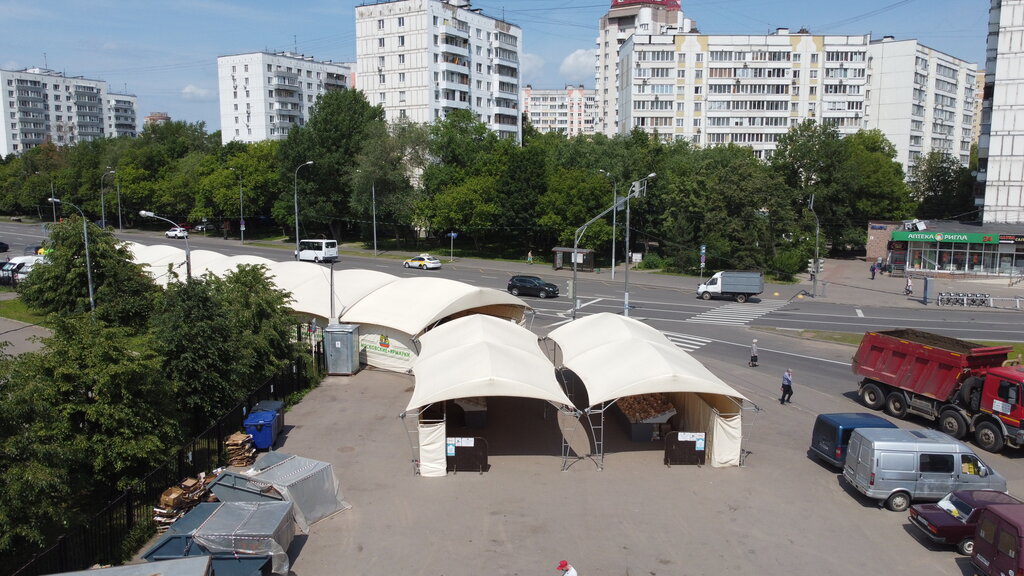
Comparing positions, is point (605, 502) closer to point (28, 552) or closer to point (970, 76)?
point (28, 552)

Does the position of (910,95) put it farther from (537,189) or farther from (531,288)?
(531,288)

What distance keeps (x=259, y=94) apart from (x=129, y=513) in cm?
11425

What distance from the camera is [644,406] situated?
20234 mm

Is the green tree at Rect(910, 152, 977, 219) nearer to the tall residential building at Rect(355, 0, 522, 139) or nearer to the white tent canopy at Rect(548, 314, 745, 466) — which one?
the tall residential building at Rect(355, 0, 522, 139)

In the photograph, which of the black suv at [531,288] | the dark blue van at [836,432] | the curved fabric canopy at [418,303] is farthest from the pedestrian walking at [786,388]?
the black suv at [531,288]

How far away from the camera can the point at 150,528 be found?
14000 mm

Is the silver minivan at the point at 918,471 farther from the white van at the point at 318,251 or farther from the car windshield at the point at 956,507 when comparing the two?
the white van at the point at 318,251

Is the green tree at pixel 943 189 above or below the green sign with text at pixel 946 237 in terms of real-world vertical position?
above

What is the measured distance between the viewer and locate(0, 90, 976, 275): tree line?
60.8 meters

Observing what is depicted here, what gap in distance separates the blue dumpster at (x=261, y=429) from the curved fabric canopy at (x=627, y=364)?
27.9 feet

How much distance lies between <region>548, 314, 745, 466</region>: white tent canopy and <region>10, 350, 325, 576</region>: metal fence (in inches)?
371

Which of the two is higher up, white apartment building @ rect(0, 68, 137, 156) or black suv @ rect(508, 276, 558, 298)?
white apartment building @ rect(0, 68, 137, 156)

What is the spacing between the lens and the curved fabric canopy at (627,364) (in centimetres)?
1775

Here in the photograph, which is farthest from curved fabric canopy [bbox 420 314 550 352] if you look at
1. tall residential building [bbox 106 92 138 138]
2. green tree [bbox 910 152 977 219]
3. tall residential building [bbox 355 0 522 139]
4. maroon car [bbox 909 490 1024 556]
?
tall residential building [bbox 106 92 138 138]
